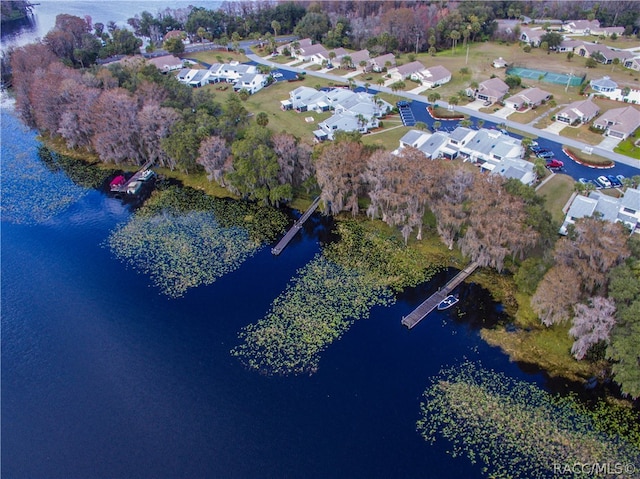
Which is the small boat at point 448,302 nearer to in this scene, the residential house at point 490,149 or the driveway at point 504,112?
the residential house at point 490,149

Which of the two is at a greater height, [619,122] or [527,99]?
[527,99]

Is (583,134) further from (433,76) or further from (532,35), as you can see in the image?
(532,35)

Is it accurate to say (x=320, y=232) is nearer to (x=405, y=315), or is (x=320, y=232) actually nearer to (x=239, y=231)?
(x=239, y=231)

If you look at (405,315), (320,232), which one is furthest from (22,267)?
(405,315)

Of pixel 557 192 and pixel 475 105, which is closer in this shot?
pixel 557 192

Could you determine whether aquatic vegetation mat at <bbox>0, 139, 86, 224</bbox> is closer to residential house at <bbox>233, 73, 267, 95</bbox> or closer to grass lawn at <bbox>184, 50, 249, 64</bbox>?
residential house at <bbox>233, 73, 267, 95</bbox>

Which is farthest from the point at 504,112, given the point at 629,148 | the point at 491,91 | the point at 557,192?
the point at 557,192

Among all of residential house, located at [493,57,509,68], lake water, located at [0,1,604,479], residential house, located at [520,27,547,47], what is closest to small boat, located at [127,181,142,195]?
lake water, located at [0,1,604,479]
